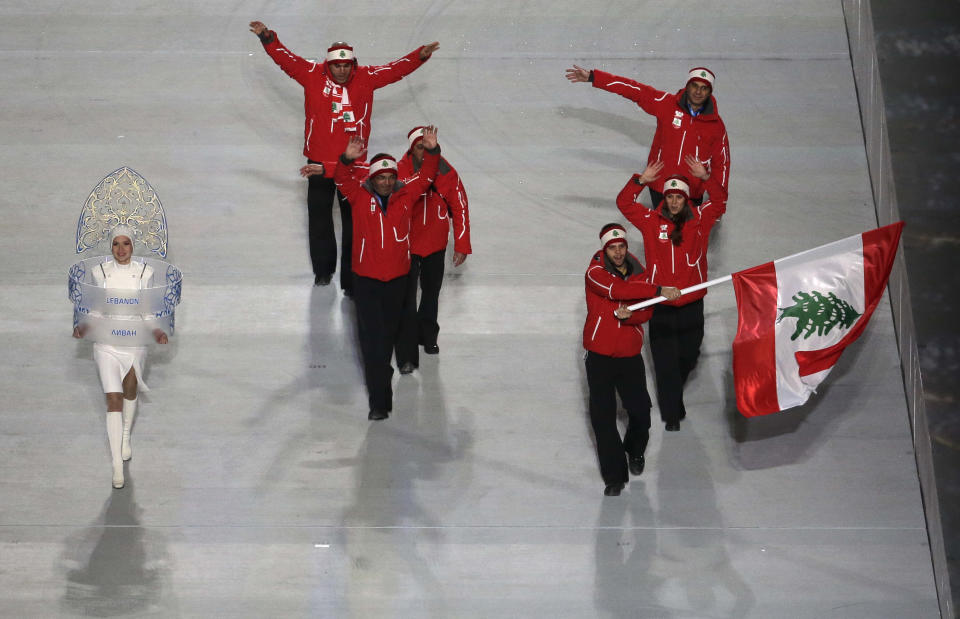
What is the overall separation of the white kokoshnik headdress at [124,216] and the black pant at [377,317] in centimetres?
154

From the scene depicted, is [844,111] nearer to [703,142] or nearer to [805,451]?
[703,142]

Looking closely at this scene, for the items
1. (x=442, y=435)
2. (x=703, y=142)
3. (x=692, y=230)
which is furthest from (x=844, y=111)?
(x=442, y=435)

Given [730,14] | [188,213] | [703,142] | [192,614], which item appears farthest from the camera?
[730,14]

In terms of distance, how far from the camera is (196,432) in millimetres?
10500

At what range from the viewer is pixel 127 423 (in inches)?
395

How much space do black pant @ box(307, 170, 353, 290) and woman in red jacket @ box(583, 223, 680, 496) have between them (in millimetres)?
2394

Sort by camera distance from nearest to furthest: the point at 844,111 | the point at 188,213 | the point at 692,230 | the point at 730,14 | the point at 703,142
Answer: the point at 692,230, the point at 703,142, the point at 188,213, the point at 844,111, the point at 730,14

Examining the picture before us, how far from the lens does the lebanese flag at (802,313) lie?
9.31 meters

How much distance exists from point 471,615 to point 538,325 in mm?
2801

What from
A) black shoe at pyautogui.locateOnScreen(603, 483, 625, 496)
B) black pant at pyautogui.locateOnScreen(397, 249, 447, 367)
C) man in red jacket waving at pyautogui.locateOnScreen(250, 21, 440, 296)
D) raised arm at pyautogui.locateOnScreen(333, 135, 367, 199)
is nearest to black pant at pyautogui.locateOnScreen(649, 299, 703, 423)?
black shoe at pyautogui.locateOnScreen(603, 483, 625, 496)

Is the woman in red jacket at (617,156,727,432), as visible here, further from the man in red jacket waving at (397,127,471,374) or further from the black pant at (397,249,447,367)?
the black pant at (397,249,447,367)

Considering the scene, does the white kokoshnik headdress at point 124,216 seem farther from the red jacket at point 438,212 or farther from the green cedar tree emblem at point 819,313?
the green cedar tree emblem at point 819,313

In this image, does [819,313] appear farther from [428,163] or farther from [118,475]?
[118,475]

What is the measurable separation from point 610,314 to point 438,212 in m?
1.77
